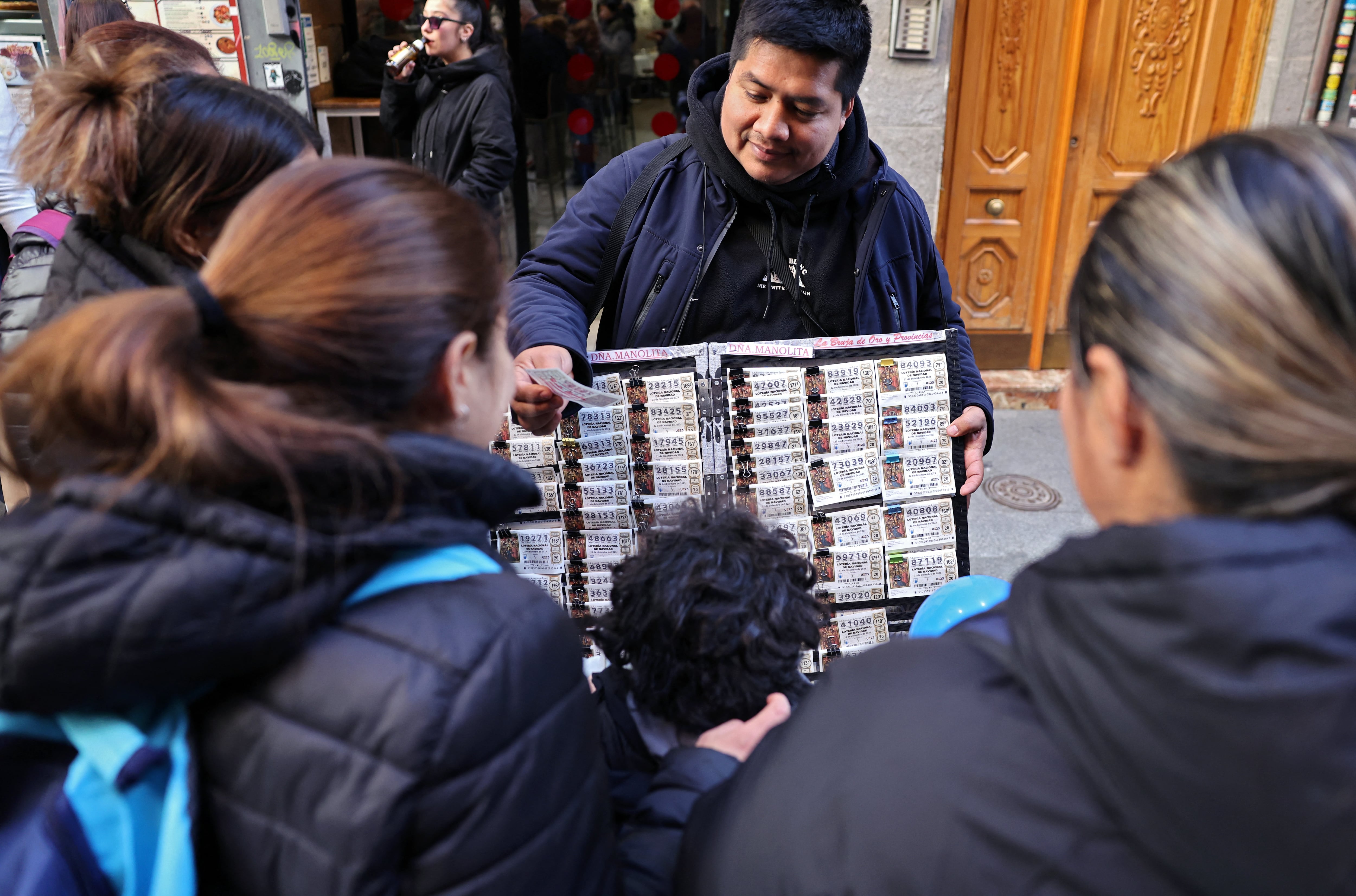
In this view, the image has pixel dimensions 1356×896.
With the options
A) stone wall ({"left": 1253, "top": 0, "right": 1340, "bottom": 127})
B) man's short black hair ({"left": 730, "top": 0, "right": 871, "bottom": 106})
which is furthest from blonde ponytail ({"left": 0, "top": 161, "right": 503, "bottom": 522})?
stone wall ({"left": 1253, "top": 0, "right": 1340, "bottom": 127})

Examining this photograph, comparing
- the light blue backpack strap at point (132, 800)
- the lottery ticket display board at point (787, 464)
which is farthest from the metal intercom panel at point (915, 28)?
the light blue backpack strap at point (132, 800)

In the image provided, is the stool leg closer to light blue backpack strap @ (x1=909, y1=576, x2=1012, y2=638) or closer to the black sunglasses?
the black sunglasses

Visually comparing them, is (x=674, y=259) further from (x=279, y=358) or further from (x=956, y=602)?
(x=279, y=358)

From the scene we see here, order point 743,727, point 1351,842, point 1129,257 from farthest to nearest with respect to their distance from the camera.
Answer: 1. point 743,727
2. point 1129,257
3. point 1351,842

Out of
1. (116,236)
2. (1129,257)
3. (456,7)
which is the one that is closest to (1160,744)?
(1129,257)

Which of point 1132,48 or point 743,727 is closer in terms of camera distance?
point 743,727

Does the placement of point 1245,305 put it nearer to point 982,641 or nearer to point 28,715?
point 982,641

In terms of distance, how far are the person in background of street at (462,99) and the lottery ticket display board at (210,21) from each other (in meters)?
0.72

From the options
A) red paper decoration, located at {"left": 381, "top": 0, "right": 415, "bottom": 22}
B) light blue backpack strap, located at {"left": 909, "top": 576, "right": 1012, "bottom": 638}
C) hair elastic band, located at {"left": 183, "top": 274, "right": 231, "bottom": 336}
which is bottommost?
light blue backpack strap, located at {"left": 909, "top": 576, "right": 1012, "bottom": 638}

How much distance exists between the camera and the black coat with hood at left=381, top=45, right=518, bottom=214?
4199 millimetres

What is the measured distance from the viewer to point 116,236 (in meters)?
1.44

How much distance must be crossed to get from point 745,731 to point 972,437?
113 cm

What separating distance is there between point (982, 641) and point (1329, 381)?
0.35 m

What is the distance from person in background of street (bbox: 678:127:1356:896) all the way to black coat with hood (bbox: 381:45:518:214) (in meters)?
3.78
